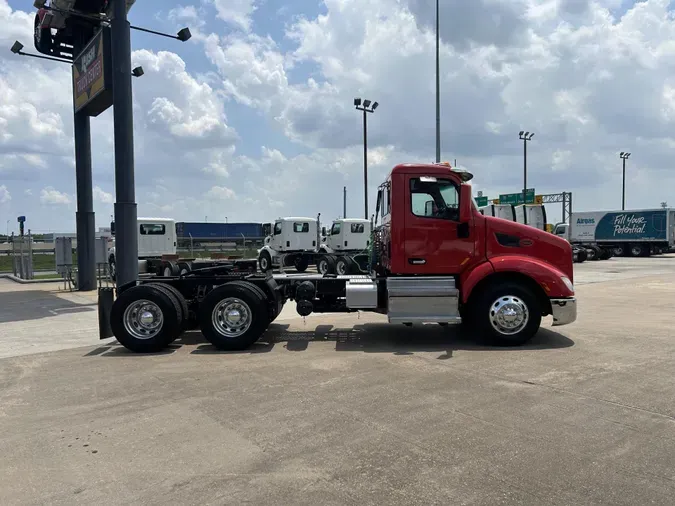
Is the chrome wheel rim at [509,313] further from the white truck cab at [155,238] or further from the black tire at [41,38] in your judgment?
the white truck cab at [155,238]

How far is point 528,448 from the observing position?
13.8 feet

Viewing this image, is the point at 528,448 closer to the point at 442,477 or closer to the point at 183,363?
the point at 442,477

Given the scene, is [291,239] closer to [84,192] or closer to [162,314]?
[84,192]

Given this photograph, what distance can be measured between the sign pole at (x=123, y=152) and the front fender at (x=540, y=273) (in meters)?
7.35

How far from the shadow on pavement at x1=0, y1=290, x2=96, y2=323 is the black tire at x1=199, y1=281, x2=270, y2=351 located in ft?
20.3

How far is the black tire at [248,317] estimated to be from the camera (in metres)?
7.96

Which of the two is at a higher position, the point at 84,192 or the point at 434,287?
the point at 84,192

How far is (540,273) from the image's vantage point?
26.0 ft

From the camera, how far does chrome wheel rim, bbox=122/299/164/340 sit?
806 centimetres

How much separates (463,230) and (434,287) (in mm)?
973

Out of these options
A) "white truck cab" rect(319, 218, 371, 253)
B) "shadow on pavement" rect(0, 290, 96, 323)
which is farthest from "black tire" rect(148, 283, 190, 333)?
"white truck cab" rect(319, 218, 371, 253)

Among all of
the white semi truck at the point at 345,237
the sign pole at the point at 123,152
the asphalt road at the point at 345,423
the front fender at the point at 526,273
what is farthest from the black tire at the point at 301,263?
the front fender at the point at 526,273

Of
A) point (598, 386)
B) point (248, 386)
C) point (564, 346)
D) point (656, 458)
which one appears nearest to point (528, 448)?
point (656, 458)

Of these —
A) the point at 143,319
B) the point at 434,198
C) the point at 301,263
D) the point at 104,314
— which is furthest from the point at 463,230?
the point at 301,263
